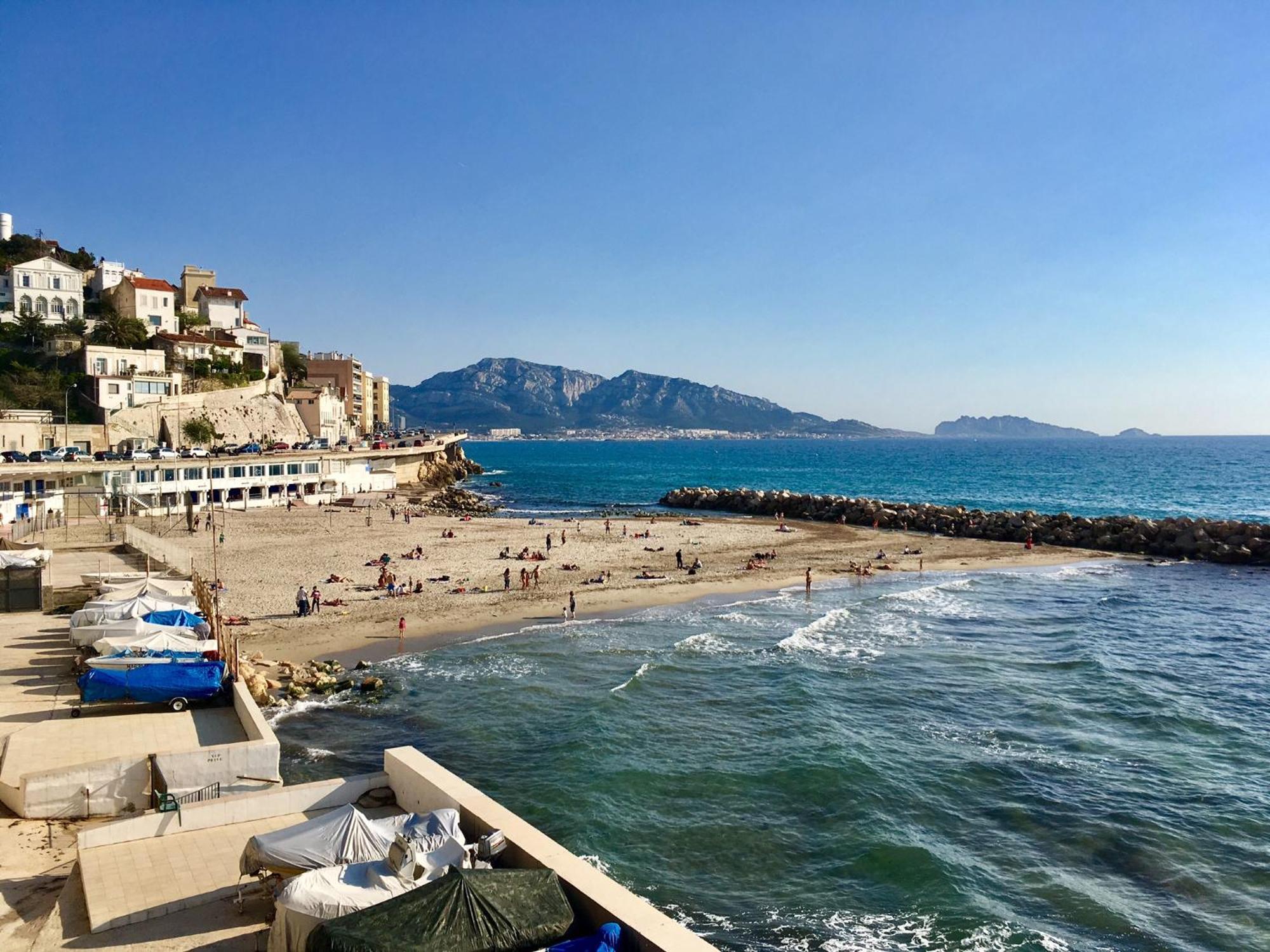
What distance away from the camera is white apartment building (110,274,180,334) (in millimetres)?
79812

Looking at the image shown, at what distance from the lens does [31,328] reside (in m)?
71.6

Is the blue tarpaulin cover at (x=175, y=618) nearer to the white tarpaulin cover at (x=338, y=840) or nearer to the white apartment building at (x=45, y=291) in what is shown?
the white tarpaulin cover at (x=338, y=840)

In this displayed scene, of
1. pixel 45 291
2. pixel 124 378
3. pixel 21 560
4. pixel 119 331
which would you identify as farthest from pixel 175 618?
pixel 45 291

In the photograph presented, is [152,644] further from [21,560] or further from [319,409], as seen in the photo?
[319,409]

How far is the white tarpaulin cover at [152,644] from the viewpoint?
1761cm

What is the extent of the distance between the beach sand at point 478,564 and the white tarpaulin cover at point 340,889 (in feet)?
63.7

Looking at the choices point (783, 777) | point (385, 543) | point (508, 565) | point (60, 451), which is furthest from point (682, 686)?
point (60, 451)

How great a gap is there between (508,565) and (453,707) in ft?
67.2

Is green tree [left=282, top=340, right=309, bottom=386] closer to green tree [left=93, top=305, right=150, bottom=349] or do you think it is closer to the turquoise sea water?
green tree [left=93, top=305, right=150, bottom=349]

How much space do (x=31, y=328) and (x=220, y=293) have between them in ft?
75.6

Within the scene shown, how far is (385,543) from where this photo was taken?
48.7 meters

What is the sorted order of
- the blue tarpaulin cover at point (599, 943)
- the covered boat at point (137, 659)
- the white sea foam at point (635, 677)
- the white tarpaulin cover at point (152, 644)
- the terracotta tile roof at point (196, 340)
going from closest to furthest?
1. the blue tarpaulin cover at point (599, 943)
2. the covered boat at point (137, 659)
3. the white tarpaulin cover at point (152, 644)
4. the white sea foam at point (635, 677)
5. the terracotta tile roof at point (196, 340)

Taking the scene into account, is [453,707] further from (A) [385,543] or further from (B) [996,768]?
(A) [385,543]

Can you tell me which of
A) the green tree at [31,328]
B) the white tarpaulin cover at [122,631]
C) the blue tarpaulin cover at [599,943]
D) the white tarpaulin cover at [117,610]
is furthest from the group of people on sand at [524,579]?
the green tree at [31,328]
